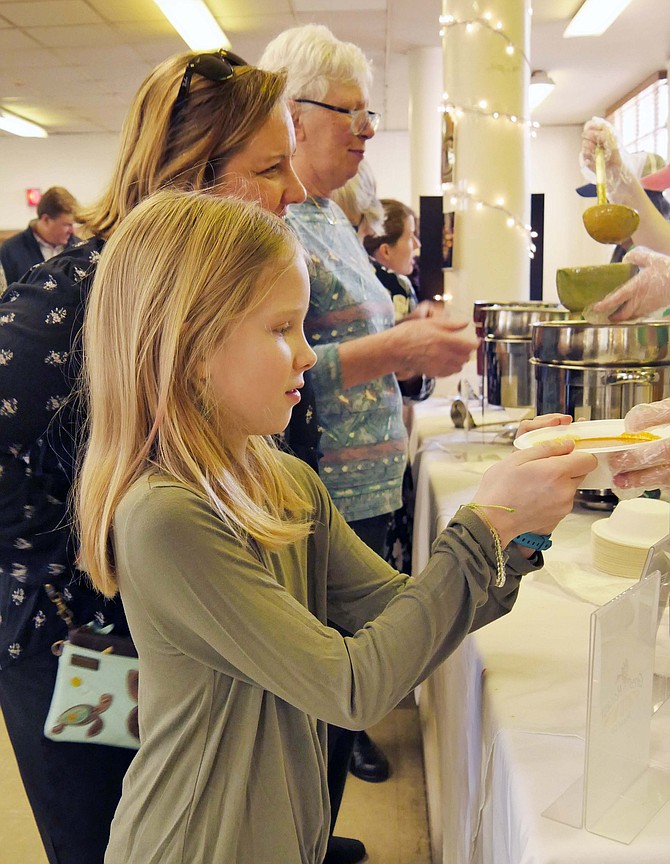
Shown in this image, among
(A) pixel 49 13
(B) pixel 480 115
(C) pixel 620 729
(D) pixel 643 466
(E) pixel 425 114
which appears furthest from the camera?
(E) pixel 425 114

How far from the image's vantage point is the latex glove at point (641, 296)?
54.7 inches

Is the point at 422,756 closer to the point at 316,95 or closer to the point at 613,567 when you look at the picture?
the point at 613,567

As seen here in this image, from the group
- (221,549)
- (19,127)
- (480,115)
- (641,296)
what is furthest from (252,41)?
(221,549)

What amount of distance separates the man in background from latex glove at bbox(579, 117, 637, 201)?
11.2 feet

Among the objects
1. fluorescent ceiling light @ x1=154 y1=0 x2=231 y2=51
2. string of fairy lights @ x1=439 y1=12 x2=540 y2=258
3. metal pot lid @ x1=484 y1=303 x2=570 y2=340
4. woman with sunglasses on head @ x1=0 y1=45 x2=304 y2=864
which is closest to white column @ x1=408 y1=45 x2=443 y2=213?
fluorescent ceiling light @ x1=154 y1=0 x2=231 y2=51

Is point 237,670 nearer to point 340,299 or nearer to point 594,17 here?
point 340,299

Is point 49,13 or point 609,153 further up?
point 49,13

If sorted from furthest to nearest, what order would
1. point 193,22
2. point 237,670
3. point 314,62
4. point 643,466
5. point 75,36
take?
point 75,36, point 193,22, point 314,62, point 643,466, point 237,670

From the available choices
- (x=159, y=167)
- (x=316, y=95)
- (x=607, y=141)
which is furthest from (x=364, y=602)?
(x=607, y=141)

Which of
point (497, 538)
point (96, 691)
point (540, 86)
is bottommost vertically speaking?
point (96, 691)

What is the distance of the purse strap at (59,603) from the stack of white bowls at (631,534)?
27.4 inches

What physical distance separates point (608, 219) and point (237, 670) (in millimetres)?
1193

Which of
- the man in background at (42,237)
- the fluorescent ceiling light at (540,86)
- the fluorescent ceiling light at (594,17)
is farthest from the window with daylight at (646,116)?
the man in background at (42,237)

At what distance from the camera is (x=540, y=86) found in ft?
25.0
